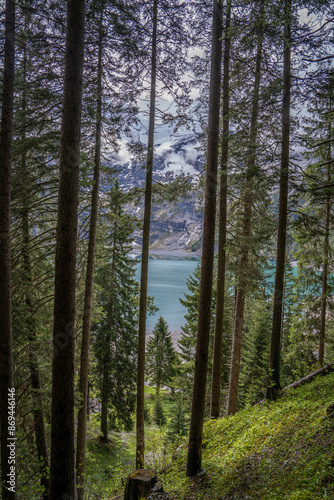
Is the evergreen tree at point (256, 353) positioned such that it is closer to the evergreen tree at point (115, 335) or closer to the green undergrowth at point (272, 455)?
the evergreen tree at point (115, 335)

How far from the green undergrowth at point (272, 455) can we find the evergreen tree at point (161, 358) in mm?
20989

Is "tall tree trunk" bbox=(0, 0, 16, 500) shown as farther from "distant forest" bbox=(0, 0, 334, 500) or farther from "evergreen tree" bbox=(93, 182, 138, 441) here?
"evergreen tree" bbox=(93, 182, 138, 441)

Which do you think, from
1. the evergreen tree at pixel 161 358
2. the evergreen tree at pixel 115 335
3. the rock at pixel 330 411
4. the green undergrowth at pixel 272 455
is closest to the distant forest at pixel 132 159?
the green undergrowth at pixel 272 455

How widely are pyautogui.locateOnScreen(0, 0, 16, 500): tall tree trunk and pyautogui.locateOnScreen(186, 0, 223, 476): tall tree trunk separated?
3.13 metres

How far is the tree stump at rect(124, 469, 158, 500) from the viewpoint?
4.46m

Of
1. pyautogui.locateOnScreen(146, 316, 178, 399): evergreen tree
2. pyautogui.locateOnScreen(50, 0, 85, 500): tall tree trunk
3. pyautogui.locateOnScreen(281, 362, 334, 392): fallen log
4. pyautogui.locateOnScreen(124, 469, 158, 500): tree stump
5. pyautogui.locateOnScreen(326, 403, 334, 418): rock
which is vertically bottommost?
pyautogui.locateOnScreen(146, 316, 178, 399): evergreen tree

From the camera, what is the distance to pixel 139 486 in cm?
452

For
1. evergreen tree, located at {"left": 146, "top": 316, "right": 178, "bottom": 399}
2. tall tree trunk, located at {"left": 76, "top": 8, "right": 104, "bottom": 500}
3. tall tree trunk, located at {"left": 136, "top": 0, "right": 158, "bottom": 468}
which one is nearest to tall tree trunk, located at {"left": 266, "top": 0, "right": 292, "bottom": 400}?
tall tree trunk, located at {"left": 136, "top": 0, "right": 158, "bottom": 468}

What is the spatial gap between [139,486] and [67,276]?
12.7 feet

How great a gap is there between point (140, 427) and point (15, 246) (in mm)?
5706

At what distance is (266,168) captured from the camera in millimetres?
6992

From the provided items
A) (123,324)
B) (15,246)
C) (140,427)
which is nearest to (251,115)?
(15,246)

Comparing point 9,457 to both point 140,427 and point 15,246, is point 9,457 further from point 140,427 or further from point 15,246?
point 15,246

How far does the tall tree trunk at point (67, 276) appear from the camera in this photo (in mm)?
3359
